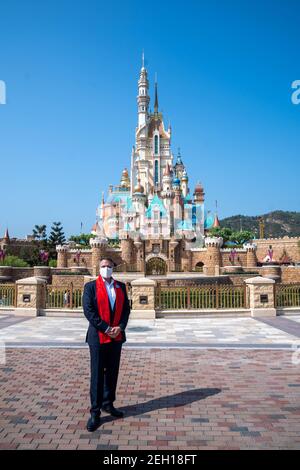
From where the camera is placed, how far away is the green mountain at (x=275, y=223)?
149m

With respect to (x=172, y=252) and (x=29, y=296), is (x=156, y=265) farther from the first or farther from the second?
(x=29, y=296)

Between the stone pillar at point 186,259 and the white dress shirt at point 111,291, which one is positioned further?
the stone pillar at point 186,259

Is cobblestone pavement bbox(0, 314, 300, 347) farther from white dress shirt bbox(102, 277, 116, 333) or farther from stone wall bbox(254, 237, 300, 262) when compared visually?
stone wall bbox(254, 237, 300, 262)

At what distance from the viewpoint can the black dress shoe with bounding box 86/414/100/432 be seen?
4031mm

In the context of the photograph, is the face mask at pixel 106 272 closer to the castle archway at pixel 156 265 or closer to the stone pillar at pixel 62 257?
the castle archway at pixel 156 265

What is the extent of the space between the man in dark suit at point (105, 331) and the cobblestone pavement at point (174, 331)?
4362mm

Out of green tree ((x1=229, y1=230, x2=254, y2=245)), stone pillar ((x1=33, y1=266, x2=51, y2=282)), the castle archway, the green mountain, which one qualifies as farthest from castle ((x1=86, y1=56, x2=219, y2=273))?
the green mountain

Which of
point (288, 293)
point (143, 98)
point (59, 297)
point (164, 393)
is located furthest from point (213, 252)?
point (164, 393)

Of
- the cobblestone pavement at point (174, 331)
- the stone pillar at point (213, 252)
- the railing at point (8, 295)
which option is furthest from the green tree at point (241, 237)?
the railing at point (8, 295)

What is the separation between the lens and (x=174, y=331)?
10.8 metres

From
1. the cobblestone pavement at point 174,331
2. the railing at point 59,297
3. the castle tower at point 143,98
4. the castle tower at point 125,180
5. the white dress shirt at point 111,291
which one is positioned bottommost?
the cobblestone pavement at point 174,331

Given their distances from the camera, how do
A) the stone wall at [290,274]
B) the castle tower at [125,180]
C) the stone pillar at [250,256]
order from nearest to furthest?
the stone wall at [290,274] < the stone pillar at [250,256] < the castle tower at [125,180]

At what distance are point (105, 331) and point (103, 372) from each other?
519 mm
